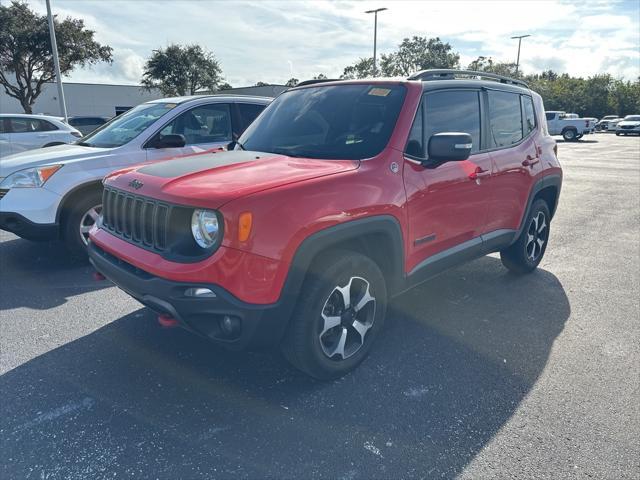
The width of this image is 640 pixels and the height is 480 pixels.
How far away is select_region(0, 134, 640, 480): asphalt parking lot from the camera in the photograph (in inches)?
91.7

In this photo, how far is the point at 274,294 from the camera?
8.26 ft

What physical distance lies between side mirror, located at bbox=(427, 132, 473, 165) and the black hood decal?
1202 mm

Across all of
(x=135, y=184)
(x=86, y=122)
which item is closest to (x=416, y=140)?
(x=135, y=184)

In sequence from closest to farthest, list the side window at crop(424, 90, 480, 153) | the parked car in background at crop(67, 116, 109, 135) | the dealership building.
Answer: the side window at crop(424, 90, 480, 153) < the parked car in background at crop(67, 116, 109, 135) < the dealership building

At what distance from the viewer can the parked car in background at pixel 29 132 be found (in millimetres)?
10352

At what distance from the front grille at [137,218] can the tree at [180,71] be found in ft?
121

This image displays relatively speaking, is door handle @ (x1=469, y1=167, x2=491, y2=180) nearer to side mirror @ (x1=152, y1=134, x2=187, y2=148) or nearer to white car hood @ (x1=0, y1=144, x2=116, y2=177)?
side mirror @ (x1=152, y1=134, x2=187, y2=148)

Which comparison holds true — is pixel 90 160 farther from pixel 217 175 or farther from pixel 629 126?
pixel 629 126

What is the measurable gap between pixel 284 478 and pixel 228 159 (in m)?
2.03

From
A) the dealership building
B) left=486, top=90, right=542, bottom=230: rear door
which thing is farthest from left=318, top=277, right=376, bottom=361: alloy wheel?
the dealership building

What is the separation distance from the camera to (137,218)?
288 centimetres

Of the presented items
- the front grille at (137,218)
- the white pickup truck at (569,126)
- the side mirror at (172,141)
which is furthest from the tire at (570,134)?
the front grille at (137,218)

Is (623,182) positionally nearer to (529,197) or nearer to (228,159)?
(529,197)

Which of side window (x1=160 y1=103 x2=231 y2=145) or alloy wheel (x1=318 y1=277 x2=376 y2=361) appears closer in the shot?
alloy wheel (x1=318 y1=277 x2=376 y2=361)
